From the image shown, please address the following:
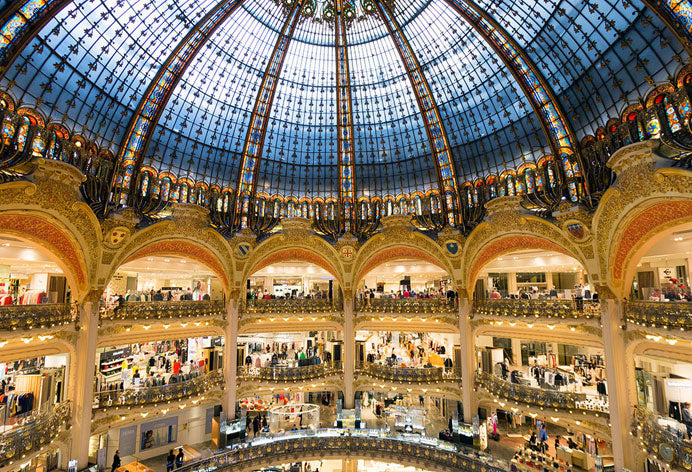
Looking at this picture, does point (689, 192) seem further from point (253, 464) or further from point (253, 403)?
point (253, 403)

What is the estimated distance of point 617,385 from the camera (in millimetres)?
20500

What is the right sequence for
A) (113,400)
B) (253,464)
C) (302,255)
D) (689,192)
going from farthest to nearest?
(302,255) → (253,464) → (113,400) → (689,192)

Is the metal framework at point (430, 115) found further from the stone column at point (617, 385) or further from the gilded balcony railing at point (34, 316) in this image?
the gilded balcony railing at point (34, 316)

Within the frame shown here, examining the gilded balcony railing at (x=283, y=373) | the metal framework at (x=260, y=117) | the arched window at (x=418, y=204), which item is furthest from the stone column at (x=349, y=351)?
the metal framework at (x=260, y=117)

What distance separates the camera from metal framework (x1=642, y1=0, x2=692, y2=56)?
1508cm

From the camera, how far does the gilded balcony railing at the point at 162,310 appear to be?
23.3 meters

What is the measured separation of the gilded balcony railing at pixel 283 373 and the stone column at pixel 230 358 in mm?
1020

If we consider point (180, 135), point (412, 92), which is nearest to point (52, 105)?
point (180, 135)

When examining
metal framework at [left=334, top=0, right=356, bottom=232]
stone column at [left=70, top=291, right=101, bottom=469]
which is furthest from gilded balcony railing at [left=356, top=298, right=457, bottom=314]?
stone column at [left=70, top=291, right=101, bottom=469]

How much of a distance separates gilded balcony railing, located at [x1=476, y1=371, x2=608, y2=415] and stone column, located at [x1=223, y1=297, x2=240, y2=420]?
58.0ft

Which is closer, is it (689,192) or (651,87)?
(689,192)

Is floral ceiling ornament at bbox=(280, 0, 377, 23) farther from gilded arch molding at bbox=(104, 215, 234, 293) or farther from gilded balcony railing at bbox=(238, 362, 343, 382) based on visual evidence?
gilded balcony railing at bbox=(238, 362, 343, 382)

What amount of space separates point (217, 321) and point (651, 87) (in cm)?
2859

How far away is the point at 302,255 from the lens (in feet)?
104
